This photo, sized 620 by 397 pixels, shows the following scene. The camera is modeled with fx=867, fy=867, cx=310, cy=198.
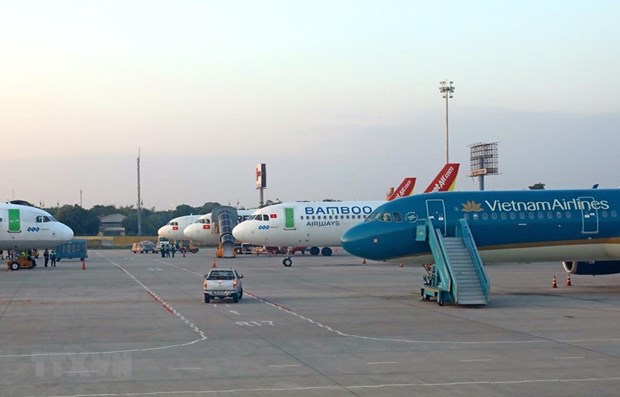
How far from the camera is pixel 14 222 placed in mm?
62031

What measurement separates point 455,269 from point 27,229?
3775 centimetres

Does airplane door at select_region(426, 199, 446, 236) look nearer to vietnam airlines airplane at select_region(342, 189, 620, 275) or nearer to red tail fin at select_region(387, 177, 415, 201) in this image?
vietnam airlines airplane at select_region(342, 189, 620, 275)

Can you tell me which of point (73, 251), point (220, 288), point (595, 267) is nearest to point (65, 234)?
point (73, 251)

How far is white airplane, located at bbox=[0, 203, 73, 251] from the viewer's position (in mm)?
61969

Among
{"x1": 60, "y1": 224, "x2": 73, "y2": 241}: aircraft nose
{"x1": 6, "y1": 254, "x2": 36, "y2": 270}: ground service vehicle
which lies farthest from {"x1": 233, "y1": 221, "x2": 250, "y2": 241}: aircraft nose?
{"x1": 6, "y1": 254, "x2": 36, "y2": 270}: ground service vehicle

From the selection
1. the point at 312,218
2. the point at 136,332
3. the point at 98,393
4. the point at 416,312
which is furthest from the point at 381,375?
the point at 312,218

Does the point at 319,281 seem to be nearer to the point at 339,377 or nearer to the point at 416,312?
the point at 416,312

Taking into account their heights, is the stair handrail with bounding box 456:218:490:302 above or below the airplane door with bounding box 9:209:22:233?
below

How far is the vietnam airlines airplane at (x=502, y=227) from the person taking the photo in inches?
1526

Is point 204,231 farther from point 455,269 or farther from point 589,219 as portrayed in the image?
point 455,269

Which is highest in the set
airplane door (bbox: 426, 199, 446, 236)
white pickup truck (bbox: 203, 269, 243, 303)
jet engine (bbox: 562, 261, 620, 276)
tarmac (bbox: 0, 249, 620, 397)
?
airplane door (bbox: 426, 199, 446, 236)

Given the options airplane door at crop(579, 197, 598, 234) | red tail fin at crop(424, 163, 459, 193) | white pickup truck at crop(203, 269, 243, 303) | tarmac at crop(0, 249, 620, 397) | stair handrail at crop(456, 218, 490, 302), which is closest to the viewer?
tarmac at crop(0, 249, 620, 397)

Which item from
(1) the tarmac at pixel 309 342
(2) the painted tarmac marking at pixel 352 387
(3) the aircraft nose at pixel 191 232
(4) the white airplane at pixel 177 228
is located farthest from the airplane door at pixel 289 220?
(2) the painted tarmac marking at pixel 352 387

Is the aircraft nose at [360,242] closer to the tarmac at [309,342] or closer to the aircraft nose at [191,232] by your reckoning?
the tarmac at [309,342]
